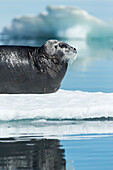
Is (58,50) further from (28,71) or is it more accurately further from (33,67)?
(28,71)

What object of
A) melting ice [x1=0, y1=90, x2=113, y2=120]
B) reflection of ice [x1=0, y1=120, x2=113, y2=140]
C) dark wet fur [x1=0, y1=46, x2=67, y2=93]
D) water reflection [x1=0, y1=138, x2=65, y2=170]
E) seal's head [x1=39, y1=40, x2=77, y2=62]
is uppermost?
seal's head [x1=39, y1=40, x2=77, y2=62]

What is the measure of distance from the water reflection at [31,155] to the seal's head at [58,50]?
9.69 ft

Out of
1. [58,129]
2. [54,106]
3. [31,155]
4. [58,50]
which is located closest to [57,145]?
[31,155]

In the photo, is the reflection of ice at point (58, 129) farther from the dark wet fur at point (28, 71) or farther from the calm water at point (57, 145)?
the dark wet fur at point (28, 71)

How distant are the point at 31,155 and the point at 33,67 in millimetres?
3438

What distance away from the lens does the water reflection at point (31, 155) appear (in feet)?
16.7

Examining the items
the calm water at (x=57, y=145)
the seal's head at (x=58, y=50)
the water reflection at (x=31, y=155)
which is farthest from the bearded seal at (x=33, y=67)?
the water reflection at (x=31, y=155)

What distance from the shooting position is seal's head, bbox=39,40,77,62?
29.0 feet

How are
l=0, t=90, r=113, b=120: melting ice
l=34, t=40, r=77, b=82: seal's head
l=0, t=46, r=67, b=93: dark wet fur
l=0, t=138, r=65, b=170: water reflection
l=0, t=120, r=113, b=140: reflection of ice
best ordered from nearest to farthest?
l=0, t=138, r=65, b=170: water reflection, l=0, t=120, r=113, b=140: reflection of ice, l=0, t=90, r=113, b=120: melting ice, l=0, t=46, r=67, b=93: dark wet fur, l=34, t=40, r=77, b=82: seal's head

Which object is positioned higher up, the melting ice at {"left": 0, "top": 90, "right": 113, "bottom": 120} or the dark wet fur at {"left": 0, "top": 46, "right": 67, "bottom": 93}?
the dark wet fur at {"left": 0, "top": 46, "right": 67, "bottom": 93}

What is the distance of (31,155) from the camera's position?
17.8 feet

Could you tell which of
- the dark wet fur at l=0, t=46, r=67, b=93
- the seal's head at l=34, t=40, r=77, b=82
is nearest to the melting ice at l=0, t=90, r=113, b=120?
the dark wet fur at l=0, t=46, r=67, b=93

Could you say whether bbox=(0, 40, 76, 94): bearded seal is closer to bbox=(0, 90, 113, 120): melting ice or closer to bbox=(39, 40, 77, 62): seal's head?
bbox=(39, 40, 77, 62): seal's head

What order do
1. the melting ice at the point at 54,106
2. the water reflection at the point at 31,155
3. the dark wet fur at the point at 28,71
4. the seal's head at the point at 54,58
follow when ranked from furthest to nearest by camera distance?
the seal's head at the point at 54,58
the dark wet fur at the point at 28,71
the melting ice at the point at 54,106
the water reflection at the point at 31,155
